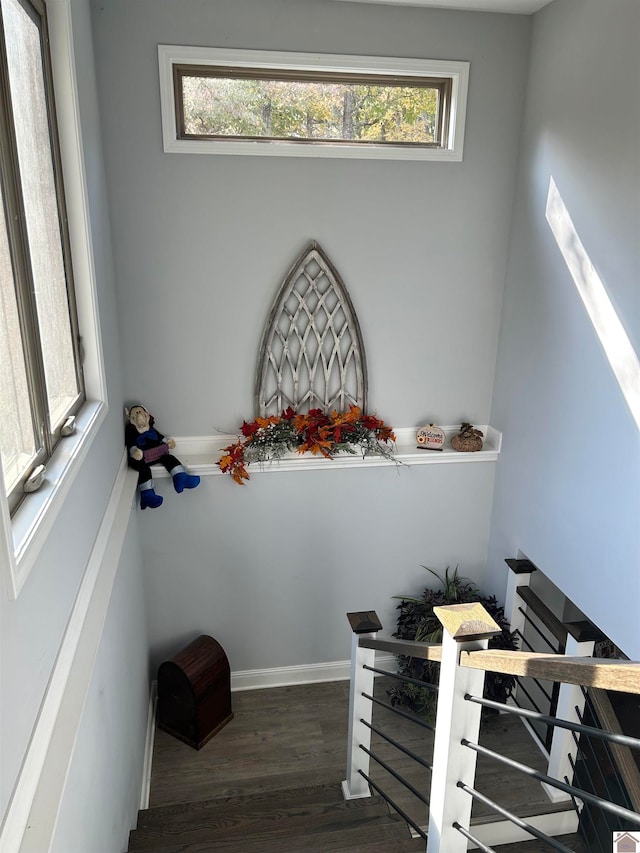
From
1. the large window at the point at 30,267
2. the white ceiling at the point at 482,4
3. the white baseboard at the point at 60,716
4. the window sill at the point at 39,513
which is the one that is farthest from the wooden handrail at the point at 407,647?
the white ceiling at the point at 482,4

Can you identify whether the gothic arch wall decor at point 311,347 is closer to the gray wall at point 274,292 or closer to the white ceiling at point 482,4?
the gray wall at point 274,292

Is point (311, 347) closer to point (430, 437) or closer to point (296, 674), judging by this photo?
point (430, 437)

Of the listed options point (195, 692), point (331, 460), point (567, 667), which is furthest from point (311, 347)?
point (567, 667)

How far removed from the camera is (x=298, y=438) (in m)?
3.42

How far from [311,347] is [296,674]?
206 centimetres

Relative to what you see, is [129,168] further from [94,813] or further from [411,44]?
[94,813]

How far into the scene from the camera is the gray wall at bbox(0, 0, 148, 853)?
1.23 m

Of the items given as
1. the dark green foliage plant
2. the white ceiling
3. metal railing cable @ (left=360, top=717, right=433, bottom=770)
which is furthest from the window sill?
the white ceiling

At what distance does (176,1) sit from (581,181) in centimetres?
201

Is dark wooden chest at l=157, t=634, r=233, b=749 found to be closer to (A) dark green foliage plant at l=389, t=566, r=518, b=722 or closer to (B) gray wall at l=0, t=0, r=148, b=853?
(B) gray wall at l=0, t=0, r=148, b=853

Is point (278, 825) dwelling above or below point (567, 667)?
below

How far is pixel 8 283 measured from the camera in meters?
1.55

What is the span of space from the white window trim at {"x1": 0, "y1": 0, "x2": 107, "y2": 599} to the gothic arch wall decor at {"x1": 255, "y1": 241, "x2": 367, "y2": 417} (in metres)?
1.08

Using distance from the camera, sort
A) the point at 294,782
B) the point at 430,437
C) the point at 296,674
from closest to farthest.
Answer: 1. the point at 294,782
2. the point at 430,437
3. the point at 296,674
